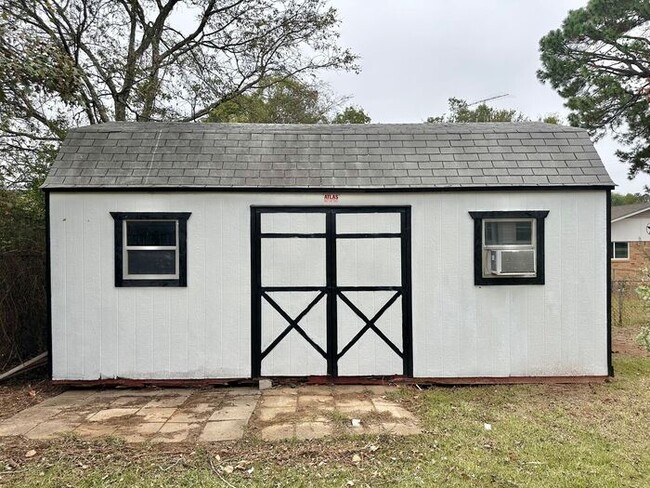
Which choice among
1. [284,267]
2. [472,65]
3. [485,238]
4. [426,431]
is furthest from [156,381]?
[472,65]

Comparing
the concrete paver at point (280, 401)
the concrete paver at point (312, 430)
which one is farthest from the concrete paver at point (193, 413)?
the concrete paver at point (312, 430)

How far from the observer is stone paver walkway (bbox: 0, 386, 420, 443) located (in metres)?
4.18

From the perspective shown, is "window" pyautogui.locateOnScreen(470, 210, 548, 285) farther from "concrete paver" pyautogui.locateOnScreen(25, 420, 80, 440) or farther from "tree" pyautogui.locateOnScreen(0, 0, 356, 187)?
"tree" pyautogui.locateOnScreen(0, 0, 356, 187)

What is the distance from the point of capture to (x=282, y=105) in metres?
16.4

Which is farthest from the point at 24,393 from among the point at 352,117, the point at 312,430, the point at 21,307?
the point at 352,117

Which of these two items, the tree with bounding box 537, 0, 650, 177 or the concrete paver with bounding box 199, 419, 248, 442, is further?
the tree with bounding box 537, 0, 650, 177

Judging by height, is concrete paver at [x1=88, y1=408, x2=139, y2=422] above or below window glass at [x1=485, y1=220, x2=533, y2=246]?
below

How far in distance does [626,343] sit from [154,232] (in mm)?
8420

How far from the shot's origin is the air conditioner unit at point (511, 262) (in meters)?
5.56

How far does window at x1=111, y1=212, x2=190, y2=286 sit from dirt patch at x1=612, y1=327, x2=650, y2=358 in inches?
289

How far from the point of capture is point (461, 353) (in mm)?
5703

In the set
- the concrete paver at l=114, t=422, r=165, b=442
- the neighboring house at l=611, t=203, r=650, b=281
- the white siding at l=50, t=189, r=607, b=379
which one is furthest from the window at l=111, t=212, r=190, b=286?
the neighboring house at l=611, t=203, r=650, b=281

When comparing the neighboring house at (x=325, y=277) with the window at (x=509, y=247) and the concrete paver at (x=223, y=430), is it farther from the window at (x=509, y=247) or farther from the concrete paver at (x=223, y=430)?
the concrete paver at (x=223, y=430)

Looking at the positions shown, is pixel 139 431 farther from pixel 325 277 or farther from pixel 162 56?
pixel 162 56
